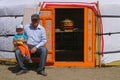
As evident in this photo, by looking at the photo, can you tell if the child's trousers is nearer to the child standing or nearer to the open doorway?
the child standing

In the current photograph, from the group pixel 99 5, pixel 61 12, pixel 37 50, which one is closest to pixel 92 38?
pixel 99 5

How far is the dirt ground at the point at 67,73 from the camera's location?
769cm

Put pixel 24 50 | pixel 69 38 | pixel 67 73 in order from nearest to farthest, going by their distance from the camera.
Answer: pixel 24 50, pixel 67 73, pixel 69 38

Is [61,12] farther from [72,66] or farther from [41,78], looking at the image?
[41,78]

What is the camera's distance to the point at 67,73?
8.18 meters

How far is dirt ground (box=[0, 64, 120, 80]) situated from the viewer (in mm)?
7691

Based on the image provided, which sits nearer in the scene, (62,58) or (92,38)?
(92,38)

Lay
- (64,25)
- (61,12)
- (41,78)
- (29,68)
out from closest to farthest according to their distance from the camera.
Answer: (41,78), (29,68), (64,25), (61,12)

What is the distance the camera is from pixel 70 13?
448 inches

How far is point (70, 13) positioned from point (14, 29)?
279 centimetres

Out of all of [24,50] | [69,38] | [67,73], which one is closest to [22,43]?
[24,50]

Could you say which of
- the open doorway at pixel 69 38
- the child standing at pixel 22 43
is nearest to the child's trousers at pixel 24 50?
the child standing at pixel 22 43

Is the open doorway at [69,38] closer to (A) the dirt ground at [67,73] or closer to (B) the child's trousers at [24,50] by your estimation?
(A) the dirt ground at [67,73]

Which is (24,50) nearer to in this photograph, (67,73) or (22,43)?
(22,43)
